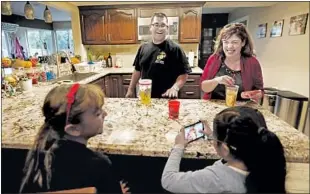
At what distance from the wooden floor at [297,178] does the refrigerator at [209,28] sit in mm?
4703

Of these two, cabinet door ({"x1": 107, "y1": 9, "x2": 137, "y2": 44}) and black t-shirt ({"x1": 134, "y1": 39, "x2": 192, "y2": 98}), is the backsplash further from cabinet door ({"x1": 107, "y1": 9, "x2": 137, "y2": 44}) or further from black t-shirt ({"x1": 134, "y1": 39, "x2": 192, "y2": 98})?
black t-shirt ({"x1": 134, "y1": 39, "x2": 192, "y2": 98})

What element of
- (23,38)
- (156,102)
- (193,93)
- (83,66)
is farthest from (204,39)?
(156,102)

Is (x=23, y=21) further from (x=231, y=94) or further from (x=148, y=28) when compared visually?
(x=231, y=94)

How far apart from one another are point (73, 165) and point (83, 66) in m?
2.62

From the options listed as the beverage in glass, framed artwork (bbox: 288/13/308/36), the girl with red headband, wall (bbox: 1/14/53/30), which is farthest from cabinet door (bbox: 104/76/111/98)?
framed artwork (bbox: 288/13/308/36)

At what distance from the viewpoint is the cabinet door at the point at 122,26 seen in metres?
3.22

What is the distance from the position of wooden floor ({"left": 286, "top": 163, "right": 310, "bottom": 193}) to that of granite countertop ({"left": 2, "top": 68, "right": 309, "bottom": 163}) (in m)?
0.02

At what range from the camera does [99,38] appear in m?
3.36

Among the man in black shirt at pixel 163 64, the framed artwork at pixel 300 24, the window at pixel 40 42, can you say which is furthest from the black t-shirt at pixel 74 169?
the window at pixel 40 42

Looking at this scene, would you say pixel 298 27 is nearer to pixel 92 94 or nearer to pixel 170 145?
pixel 170 145

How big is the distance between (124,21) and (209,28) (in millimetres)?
2801

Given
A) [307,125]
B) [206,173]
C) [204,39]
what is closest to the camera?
[206,173]

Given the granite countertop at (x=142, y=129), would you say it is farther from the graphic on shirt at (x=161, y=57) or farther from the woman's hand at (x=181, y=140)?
the graphic on shirt at (x=161, y=57)

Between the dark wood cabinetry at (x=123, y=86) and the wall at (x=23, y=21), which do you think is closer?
the wall at (x=23, y=21)
